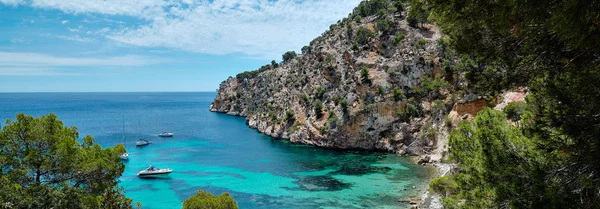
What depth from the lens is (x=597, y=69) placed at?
4820 mm

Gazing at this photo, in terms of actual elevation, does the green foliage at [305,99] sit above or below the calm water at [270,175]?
above

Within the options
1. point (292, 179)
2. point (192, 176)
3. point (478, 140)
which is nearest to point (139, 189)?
point (192, 176)

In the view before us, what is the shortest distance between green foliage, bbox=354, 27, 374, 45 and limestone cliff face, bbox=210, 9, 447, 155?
0.65 m

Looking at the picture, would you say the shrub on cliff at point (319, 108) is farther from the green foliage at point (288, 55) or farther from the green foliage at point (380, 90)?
the green foliage at point (288, 55)

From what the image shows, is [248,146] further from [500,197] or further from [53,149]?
[500,197]

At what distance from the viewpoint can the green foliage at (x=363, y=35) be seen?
48281mm

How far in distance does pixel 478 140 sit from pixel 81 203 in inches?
371

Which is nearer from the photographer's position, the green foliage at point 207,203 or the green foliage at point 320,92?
the green foliage at point 207,203

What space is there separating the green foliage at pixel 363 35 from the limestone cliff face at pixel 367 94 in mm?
653

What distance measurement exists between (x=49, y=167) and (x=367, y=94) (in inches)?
1511

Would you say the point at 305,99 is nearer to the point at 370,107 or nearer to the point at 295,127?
the point at 295,127

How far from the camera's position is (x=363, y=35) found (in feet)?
159

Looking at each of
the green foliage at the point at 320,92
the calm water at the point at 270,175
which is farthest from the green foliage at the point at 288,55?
the green foliage at the point at 320,92

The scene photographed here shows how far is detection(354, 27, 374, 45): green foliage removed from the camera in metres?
48.3
